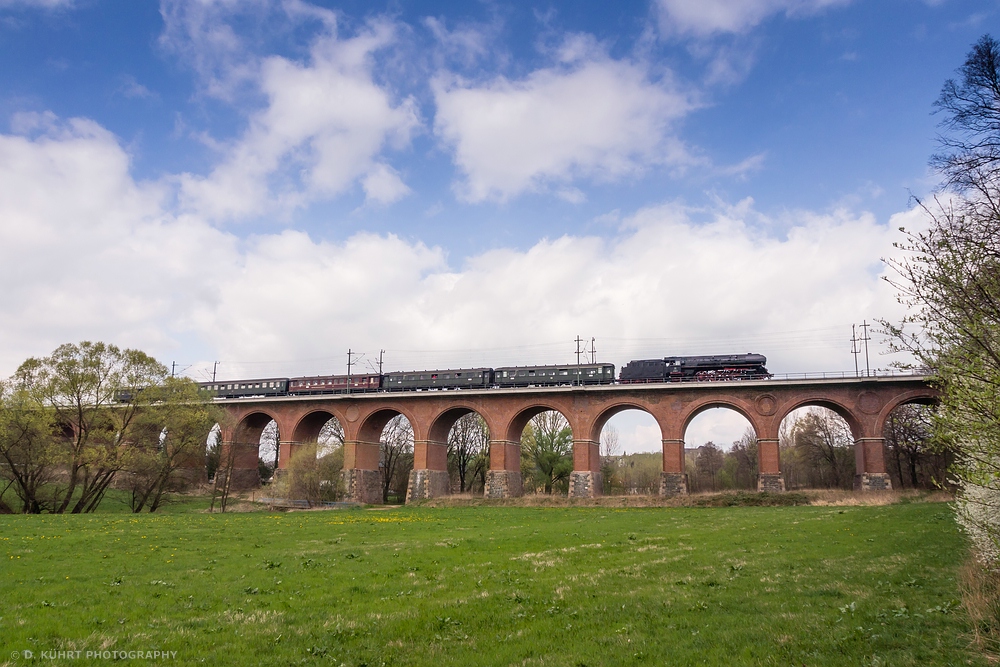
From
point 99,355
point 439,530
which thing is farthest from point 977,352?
point 99,355

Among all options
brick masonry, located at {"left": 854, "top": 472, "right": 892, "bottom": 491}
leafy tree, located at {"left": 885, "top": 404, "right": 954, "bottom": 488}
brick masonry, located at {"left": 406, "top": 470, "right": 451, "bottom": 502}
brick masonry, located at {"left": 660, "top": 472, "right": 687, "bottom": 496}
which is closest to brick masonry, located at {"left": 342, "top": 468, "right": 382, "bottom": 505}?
brick masonry, located at {"left": 406, "top": 470, "right": 451, "bottom": 502}

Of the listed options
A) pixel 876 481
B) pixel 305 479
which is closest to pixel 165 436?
pixel 305 479

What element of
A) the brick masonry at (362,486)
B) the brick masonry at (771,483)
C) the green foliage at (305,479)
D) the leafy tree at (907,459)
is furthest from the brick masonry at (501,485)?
the leafy tree at (907,459)

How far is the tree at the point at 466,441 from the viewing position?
205 feet

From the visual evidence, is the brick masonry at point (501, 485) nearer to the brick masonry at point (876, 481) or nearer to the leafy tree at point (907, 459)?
the brick masonry at point (876, 481)

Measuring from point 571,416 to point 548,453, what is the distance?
13440 mm

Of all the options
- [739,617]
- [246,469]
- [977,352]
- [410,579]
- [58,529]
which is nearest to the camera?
[977,352]

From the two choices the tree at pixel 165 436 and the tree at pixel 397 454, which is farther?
the tree at pixel 397 454

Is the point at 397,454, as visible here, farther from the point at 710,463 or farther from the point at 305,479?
the point at 710,463

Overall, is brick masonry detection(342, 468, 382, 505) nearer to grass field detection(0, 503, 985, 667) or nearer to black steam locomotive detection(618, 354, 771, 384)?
black steam locomotive detection(618, 354, 771, 384)

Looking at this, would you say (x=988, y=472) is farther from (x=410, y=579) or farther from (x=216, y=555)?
(x=216, y=555)

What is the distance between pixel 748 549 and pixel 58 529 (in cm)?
2178

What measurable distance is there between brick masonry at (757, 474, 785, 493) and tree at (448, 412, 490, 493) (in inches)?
1098

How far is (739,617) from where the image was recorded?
870 cm
